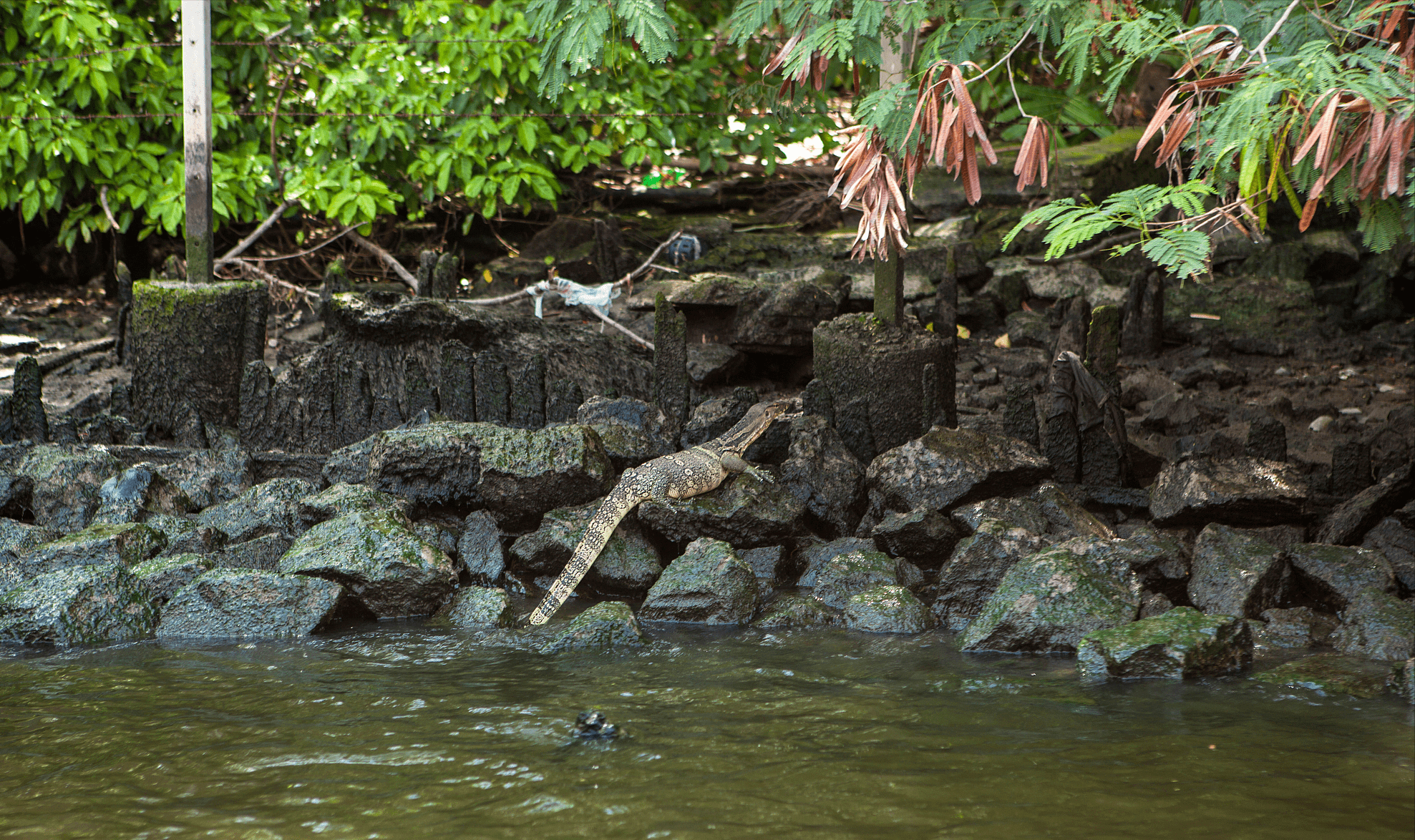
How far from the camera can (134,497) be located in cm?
647

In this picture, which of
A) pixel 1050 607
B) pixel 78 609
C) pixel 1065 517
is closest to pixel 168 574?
pixel 78 609

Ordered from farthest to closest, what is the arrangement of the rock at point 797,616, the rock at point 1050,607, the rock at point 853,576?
1. the rock at point 853,576
2. the rock at point 797,616
3. the rock at point 1050,607

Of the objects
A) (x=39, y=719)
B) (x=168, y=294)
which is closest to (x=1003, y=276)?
(x=168, y=294)

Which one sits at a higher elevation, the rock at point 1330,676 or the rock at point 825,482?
the rock at point 825,482

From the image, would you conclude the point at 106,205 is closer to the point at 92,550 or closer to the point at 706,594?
the point at 92,550

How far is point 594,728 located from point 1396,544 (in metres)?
4.10

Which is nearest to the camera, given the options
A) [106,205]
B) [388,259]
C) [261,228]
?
[106,205]

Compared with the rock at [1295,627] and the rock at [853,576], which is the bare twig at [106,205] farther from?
the rock at [1295,627]

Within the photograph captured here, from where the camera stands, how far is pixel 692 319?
10.0 metres

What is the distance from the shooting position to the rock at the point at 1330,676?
14.3 feet

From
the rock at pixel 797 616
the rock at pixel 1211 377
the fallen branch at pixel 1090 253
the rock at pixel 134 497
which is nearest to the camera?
the rock at pixel 797 616

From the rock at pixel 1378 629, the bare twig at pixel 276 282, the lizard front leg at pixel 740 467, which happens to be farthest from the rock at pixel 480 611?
the bare twig at pixel 276 282

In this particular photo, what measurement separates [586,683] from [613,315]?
6.97 meters

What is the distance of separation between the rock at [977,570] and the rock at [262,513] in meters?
3.55
